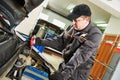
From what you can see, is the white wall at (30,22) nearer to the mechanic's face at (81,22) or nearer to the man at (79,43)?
the man at (79,43)

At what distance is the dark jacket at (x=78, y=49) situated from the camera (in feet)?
5.81

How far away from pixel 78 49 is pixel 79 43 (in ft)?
0.61

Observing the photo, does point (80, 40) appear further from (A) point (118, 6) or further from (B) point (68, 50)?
(A) point (118, 6)

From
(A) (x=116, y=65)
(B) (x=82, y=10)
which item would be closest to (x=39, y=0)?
(B) (x=82, y=10)

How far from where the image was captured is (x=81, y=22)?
208 cm

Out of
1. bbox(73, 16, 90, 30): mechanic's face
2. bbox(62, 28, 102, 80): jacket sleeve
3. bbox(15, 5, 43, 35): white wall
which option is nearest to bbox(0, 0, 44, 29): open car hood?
bbox(62, 28, 102, 80): jacket sleeve

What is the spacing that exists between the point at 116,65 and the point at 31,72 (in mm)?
4143

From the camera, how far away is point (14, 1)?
941mm

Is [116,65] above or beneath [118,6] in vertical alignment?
beneath

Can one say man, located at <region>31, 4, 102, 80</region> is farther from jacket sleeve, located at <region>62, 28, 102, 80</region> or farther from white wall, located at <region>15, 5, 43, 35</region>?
white wall, located at <region>15, 5, 43, 35</region>

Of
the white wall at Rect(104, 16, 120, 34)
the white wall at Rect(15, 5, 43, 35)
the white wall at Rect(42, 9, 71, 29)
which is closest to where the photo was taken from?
the white wall at Rect(15, 5, 43, 35)

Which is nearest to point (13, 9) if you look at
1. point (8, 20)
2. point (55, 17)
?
point (8, 20)

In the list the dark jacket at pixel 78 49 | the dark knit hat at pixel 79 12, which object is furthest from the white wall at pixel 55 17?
the dark knit hat at pixel 79 12

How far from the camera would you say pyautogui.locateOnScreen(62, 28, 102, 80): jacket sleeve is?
173 centimetres
